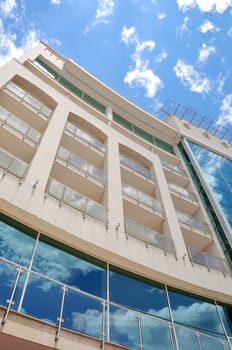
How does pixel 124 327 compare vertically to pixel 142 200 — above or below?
below

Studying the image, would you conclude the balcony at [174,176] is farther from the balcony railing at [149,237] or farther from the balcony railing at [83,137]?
the balcony railing at [149,237]

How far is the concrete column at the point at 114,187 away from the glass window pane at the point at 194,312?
3584 millimetres

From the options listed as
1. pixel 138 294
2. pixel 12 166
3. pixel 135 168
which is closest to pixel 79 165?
pixel 12 166

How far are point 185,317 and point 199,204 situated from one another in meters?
9.81

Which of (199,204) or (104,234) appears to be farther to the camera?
(199,204)

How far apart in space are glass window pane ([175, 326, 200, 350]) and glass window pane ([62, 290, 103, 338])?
2.72 m

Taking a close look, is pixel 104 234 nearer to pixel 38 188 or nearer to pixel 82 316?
pixel 38 188

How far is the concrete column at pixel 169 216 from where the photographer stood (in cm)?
1293

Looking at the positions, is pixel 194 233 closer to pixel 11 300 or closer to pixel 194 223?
pixel 194 223

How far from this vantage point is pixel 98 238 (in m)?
10.3

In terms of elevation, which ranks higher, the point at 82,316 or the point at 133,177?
the point at 133,177

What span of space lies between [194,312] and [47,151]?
9081 mm

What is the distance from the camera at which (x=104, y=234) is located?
34.9 ft

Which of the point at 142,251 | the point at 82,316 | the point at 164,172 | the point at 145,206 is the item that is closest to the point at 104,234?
the point at 142,251
